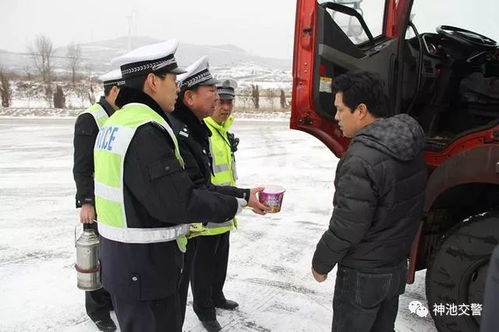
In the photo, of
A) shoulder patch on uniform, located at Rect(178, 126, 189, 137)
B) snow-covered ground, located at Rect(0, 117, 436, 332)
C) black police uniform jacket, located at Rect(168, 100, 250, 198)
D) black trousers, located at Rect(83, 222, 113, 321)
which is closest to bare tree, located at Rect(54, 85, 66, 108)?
snow-covered ground, located at Rect(0, 117, 436, 332)

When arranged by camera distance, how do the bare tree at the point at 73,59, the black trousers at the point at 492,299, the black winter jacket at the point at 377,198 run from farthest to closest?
the bare tree at the point at 73,59
the black winter jacket at the point at 377,198
the black trousers at the point at 492,299

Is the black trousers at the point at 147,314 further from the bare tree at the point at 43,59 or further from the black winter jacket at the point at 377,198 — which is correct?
the bare tree at the point at 43,59

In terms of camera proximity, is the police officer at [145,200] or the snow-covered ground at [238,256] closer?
the police officer at [145,200]

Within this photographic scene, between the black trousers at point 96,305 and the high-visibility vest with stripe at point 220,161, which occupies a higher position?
the high-visibility vest with stripe at point 220,161

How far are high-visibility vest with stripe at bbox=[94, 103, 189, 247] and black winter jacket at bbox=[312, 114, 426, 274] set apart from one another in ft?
2.48

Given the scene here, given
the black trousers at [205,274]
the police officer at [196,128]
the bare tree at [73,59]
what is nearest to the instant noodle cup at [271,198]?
the police officer at [196,128]

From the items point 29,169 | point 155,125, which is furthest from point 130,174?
point 29,169

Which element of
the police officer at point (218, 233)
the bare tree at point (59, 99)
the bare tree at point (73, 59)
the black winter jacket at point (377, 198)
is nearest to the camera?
the black winter jacket at point (377, 198)

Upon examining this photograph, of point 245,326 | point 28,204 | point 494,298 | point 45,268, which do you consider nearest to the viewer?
point 494,298

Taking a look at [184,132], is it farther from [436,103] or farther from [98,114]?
[436,103]

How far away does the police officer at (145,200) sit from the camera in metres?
1.78

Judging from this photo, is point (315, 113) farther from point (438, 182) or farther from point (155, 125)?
point (155, 125)

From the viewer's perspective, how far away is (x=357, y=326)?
210 cm

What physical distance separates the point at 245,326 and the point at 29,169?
6761 mm
